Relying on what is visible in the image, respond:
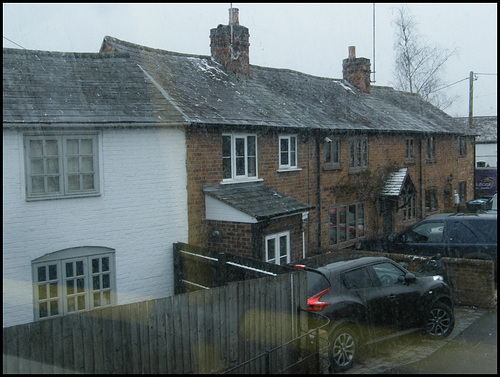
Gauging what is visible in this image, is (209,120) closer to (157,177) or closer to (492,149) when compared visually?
(157,177)

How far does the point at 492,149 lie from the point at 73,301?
4295 cm

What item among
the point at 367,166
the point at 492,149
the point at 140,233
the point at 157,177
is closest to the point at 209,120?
the point at 157,177

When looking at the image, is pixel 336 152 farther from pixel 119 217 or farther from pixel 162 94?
pixel 119 217

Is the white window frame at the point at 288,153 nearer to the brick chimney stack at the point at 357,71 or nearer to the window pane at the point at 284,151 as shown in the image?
the window pane at the point at 284,151

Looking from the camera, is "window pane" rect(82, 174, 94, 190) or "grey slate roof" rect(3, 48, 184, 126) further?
"window pane" rect(82, 174, 94, 190)

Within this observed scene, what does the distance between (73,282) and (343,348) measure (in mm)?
5756

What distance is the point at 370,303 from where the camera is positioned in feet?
27.9

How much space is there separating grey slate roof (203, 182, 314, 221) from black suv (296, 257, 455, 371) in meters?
3.57

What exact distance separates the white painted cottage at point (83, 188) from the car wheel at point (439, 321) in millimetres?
5857

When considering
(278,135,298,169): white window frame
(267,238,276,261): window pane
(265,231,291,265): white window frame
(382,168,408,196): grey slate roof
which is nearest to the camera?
(265,231,291,265): white window frame

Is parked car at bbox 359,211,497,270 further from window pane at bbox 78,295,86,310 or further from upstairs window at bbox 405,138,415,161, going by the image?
window pane at bbox 78,295,86,310

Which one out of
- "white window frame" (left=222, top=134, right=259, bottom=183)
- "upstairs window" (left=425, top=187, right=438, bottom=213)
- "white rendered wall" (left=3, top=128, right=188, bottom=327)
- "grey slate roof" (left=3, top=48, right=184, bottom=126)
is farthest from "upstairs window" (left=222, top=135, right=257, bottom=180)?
"upstairs window" (left=425, top=187, right=438, bottom=213)

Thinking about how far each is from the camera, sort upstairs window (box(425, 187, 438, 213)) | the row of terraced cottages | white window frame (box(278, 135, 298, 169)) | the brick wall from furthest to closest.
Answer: upstairs window (box(425, 187, 438, 213))
white window frame (box(278, 135, 298, 169))
the brick wall
the row of terraced cottages

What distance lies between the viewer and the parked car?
13.1m
